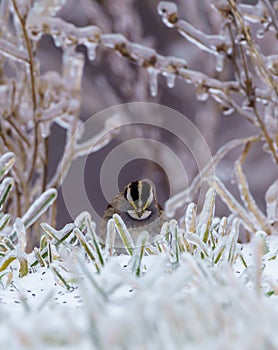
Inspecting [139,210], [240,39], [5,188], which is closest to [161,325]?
[5,188]

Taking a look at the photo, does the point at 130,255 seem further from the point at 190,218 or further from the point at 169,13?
the point at 169,13

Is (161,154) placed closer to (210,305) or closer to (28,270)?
(28,270)

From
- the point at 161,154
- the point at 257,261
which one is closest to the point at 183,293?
the point at 257,261

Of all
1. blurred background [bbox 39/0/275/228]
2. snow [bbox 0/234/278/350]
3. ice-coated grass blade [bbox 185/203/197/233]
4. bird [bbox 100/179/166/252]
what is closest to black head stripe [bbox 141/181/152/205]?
bird [bbox 100/179/166/252]

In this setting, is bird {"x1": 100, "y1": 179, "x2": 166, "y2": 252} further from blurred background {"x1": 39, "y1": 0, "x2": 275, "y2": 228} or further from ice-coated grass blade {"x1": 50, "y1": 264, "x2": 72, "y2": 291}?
blurred background {"x1": 39, "y1": 0, "x2": 275, "y2": 228}

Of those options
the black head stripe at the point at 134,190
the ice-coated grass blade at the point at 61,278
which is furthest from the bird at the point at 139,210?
the ice-coated grass blade at the point at 61,278
